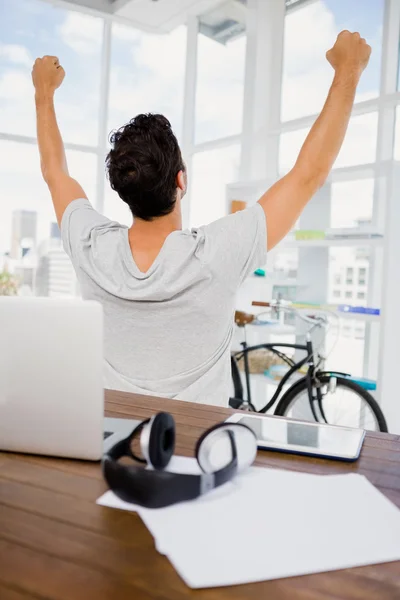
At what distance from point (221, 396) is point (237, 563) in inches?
31.8

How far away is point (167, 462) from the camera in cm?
71

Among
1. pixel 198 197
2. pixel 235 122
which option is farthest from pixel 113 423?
pixel 198 197

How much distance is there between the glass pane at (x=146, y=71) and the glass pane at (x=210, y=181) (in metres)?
0.65

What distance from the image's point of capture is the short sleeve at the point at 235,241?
3.83 feet

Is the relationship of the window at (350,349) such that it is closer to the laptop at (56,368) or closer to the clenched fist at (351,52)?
the clenched fist at (351,52)

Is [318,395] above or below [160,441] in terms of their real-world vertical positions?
below

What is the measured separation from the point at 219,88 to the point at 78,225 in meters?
4.93

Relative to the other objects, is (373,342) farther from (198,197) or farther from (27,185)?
(27,185)

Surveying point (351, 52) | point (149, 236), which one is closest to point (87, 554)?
point (149, 236)

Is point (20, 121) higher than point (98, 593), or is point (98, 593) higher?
point (20, 121)

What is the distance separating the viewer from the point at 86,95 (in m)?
6.36

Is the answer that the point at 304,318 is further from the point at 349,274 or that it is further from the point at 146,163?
the point at 146,163

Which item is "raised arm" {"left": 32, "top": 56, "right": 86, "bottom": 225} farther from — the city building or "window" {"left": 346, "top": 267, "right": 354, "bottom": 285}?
the city building

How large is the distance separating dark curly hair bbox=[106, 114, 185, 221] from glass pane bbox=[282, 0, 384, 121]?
3221 millimetres
